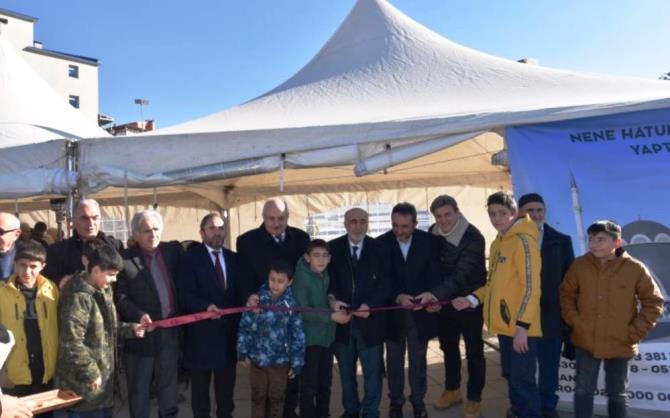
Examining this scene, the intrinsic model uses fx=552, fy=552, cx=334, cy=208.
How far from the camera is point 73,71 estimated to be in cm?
3734

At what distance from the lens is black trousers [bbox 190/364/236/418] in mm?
3498

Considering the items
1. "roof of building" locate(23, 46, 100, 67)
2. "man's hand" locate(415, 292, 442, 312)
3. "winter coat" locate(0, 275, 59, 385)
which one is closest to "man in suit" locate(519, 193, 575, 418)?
"man's hand" locate(415, 292, 442, 312)

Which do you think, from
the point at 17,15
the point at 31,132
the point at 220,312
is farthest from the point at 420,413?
the point at 17,15

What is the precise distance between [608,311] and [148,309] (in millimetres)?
2662

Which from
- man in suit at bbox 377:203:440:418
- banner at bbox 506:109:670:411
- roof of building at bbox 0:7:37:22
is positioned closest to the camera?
man in suit at bbox 377:203:440:418

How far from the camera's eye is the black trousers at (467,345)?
12.8 feet

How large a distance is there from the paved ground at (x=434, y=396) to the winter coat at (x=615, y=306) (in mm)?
→ 1002

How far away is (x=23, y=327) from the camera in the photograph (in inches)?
112

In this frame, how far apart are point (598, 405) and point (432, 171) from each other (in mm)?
3979

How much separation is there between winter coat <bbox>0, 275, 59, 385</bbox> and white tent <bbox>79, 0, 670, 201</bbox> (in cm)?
151

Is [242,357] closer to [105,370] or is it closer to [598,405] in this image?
[105,370]

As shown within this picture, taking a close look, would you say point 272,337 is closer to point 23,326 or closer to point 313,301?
point 313,301

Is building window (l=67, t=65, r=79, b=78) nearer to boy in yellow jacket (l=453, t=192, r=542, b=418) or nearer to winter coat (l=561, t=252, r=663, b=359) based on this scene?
boy in yellow jacket (l=453, t=192, r=542, b=418)

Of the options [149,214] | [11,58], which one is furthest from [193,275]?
[11,58]
